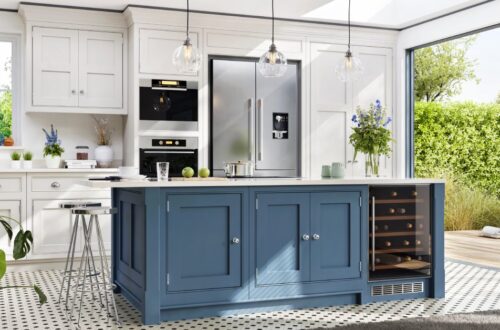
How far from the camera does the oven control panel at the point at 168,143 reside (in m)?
6.17

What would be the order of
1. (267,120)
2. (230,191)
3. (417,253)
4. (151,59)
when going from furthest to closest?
(267,120) → (151,59) → (417,253) → (230,191)

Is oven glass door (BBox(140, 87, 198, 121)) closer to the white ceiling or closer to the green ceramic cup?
the white ceiling

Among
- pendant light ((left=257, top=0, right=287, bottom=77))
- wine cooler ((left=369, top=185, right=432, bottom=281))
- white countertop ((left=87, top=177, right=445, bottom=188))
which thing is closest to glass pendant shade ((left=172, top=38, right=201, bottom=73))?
pendant light ((left=257, top=0, right=287, bottom=77))

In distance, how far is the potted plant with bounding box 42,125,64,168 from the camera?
6141 millimetres

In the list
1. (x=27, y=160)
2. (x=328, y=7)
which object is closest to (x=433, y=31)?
(x=328, y=7)

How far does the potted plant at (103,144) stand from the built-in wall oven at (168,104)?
553 millimetres

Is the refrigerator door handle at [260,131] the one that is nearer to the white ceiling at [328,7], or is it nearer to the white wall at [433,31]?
the white ceiling at [328,7]

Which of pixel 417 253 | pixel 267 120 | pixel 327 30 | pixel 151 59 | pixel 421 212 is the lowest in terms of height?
pixel 417 253

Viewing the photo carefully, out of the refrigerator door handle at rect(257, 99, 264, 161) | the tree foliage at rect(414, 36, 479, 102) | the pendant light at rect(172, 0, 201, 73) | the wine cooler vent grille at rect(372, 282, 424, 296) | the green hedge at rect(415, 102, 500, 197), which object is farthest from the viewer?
the tree foliage at rect(414, 36, 479, 102)

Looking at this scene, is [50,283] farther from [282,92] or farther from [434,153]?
[434,153]

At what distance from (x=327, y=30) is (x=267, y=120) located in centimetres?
122

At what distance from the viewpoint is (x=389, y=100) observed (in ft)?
23.5

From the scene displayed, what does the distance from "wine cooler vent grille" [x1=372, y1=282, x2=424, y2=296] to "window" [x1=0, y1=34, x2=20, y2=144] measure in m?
3.94

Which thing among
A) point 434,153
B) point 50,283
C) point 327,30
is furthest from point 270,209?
point 434,153
